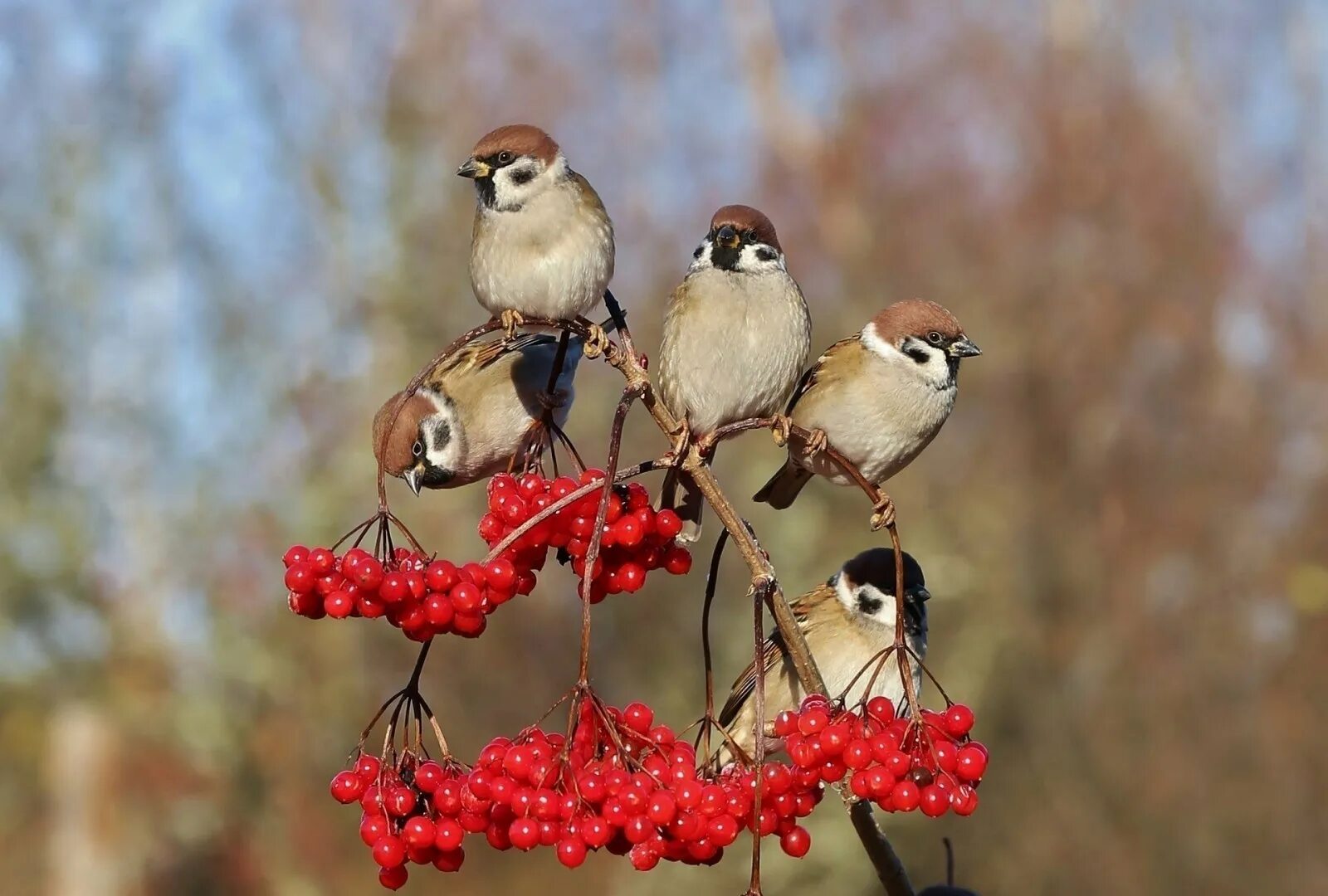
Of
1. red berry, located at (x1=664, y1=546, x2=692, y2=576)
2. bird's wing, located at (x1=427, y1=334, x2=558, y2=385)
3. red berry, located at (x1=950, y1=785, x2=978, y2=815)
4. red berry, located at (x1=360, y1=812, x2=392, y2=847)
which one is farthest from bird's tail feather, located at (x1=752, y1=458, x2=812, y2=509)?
red berry, located at (x1=360, y1=812, x2=392, y2=847)

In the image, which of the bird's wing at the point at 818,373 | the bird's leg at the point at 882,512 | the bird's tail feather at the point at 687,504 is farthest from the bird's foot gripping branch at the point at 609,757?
the bird's wing at the point at 818,373

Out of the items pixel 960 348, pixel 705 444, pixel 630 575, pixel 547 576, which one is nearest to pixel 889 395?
pixel 960 348

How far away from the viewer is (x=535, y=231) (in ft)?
11.0

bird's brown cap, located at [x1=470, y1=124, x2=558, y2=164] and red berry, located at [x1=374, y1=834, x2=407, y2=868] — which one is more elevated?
bird's brown cap, located at [x1=470, y1=124, x2=558, y2=164]

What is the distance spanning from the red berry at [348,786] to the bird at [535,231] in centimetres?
135

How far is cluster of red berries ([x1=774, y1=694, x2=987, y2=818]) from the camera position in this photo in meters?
1.97

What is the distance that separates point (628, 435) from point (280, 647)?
9.55ft

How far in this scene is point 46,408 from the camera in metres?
9.69

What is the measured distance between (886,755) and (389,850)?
76cm

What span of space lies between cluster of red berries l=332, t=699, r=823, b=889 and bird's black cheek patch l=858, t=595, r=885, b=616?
199 centimetres

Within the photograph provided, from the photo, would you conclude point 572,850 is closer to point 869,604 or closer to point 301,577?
point 301,577

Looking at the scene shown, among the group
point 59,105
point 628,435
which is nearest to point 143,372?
point 59,105

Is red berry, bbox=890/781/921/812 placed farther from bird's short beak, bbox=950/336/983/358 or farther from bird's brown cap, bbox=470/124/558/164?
bird's brown cap, bbox=470/124/558/164

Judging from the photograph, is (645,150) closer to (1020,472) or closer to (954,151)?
(954,151)
